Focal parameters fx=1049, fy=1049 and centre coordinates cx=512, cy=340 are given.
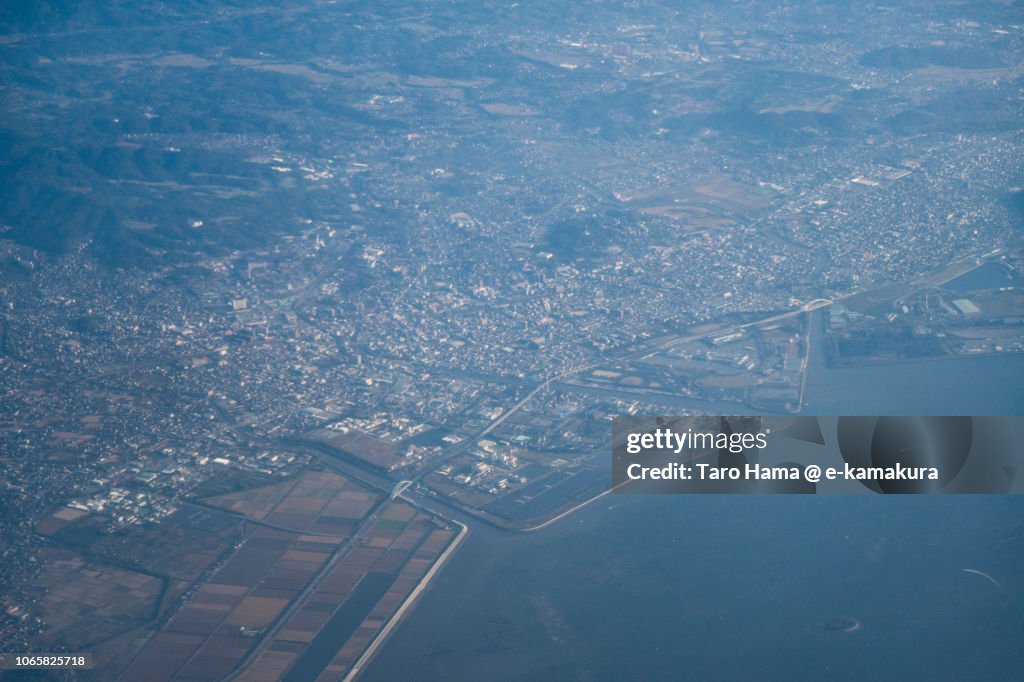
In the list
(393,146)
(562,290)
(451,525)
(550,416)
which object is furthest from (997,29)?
(451,525)

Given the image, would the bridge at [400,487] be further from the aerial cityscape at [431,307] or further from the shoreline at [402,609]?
the shoreline at [402,609]

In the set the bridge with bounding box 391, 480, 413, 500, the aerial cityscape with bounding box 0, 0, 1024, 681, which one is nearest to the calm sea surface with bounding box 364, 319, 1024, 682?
the aerial cityscape with bounding box 0, 0, 1024, 681

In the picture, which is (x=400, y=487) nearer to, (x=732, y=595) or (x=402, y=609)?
(x=402, y=609)

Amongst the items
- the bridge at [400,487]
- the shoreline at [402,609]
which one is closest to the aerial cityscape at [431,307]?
the shoreline at [402,609]

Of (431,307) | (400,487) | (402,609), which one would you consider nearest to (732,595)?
(402,609)

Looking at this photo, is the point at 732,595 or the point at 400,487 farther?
the point at 400,487
